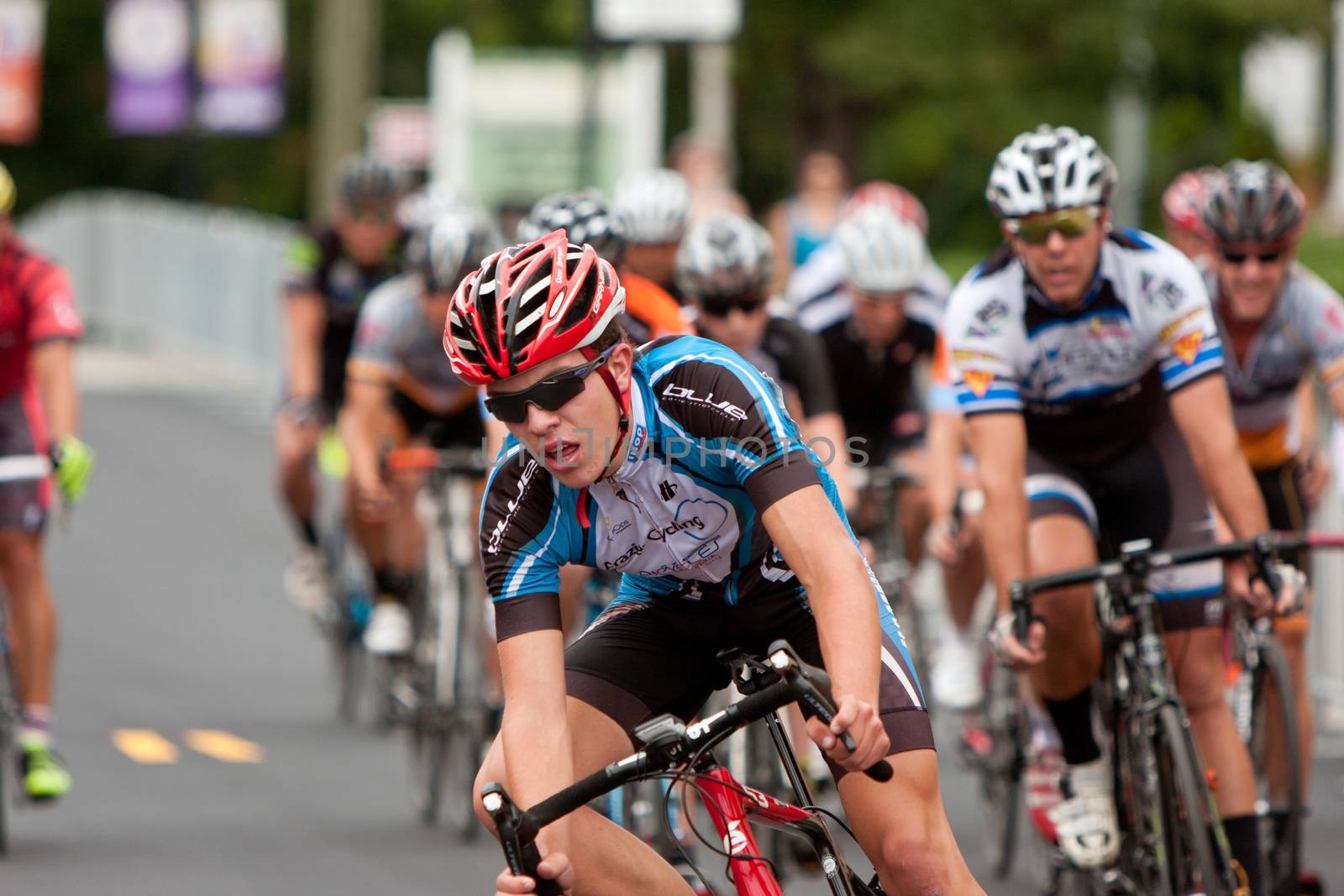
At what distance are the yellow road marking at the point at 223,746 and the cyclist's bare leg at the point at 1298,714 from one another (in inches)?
177

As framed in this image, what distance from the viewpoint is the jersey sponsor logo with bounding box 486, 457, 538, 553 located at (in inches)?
203

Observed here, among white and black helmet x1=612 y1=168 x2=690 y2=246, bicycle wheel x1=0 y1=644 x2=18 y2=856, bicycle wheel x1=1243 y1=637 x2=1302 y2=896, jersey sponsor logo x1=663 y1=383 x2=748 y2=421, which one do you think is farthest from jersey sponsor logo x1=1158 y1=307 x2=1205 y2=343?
bicycle wheel x1=0 y1=644 x2=18 y2=856

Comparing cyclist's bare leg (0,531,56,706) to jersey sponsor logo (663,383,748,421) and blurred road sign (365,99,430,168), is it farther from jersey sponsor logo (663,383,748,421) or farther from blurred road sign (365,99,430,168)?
blurred road sign (365,99,430,168)

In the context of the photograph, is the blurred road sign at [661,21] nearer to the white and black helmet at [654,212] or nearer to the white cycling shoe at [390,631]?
the white cycling shoe at [390,631]

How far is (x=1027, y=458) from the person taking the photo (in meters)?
7.43

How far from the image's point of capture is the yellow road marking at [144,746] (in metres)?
10.7

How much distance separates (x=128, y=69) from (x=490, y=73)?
16631mm

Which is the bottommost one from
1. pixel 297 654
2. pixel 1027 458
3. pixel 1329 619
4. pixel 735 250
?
pixel 297 654

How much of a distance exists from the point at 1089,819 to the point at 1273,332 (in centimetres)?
190

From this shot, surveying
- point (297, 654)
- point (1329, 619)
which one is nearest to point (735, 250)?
point (1329, 619)

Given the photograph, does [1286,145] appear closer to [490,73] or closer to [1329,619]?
[490,73]

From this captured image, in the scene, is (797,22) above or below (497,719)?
above

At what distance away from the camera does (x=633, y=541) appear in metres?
5.28

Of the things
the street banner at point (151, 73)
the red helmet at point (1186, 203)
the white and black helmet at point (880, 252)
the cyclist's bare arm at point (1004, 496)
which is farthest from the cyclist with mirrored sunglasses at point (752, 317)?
the street banner at point (151, 73)
